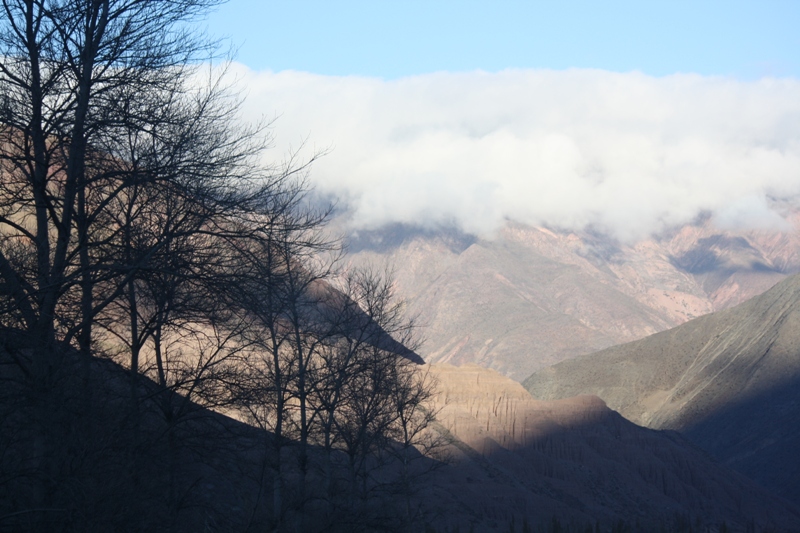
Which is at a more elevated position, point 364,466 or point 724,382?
point 724,382

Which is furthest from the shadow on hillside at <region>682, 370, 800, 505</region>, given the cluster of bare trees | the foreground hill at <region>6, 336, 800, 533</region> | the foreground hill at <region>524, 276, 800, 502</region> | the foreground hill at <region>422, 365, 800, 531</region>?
the cluster of bare trees

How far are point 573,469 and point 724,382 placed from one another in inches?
2247

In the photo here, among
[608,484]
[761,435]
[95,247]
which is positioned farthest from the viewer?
[761,435]

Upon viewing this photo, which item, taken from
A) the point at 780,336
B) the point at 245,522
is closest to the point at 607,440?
the point at 780,336

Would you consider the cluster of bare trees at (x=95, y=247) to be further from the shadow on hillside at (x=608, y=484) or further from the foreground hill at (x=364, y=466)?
the shadow on hillside at (x=608, y=484)

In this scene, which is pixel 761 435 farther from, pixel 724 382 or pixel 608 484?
pixel 608 484

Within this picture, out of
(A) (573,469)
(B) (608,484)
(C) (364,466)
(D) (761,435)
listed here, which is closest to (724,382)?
(D) (761,435)

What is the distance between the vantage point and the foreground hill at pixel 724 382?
95.4 m

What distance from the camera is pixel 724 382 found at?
361 feet

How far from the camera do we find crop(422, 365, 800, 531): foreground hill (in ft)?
158

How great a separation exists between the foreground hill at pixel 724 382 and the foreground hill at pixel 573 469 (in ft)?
60.0

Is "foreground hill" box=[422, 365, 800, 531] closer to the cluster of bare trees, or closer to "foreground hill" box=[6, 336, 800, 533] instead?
"foreground hill" box=[6, 336, 800, 533]

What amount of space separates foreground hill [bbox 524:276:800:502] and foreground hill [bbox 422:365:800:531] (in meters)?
18.3

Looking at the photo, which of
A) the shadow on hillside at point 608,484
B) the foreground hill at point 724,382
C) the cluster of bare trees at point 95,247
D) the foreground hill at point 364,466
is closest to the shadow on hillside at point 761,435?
the foreground hill at point 724,382
